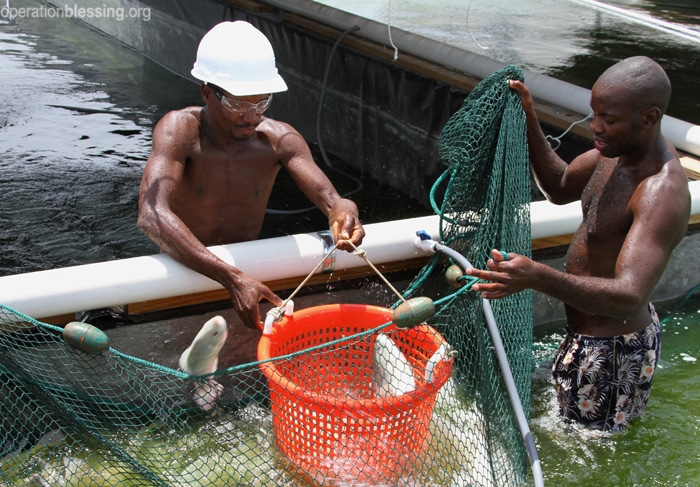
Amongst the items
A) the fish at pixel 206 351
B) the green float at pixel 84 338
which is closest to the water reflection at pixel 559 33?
the fish at pixel 206 351

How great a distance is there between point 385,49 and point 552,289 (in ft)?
19.6

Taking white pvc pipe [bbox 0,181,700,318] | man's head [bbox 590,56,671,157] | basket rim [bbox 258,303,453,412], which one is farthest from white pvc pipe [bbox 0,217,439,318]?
man's head [bbox 590,56,671,157]

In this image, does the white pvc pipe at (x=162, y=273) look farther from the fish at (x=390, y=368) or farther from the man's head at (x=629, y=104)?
the man's head at (x=629, y=104)

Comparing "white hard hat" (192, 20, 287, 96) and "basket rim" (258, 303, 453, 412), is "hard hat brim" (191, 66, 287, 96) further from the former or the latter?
"basket rim" (258, 303, 453, 412)

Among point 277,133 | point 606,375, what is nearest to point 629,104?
point 606,375

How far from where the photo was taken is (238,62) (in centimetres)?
320

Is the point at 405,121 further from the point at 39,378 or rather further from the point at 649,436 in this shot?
the point at 39,378

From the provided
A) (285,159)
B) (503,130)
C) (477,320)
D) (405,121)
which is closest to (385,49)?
(405,121)

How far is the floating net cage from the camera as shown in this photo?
2.66 meters

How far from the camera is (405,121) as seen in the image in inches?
309

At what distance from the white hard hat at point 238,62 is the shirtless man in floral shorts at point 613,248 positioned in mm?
1137

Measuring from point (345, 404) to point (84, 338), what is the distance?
0.91 meters

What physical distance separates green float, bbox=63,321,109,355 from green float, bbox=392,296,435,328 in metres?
0.99

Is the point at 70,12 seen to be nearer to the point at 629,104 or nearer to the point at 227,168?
the point at 227,168
